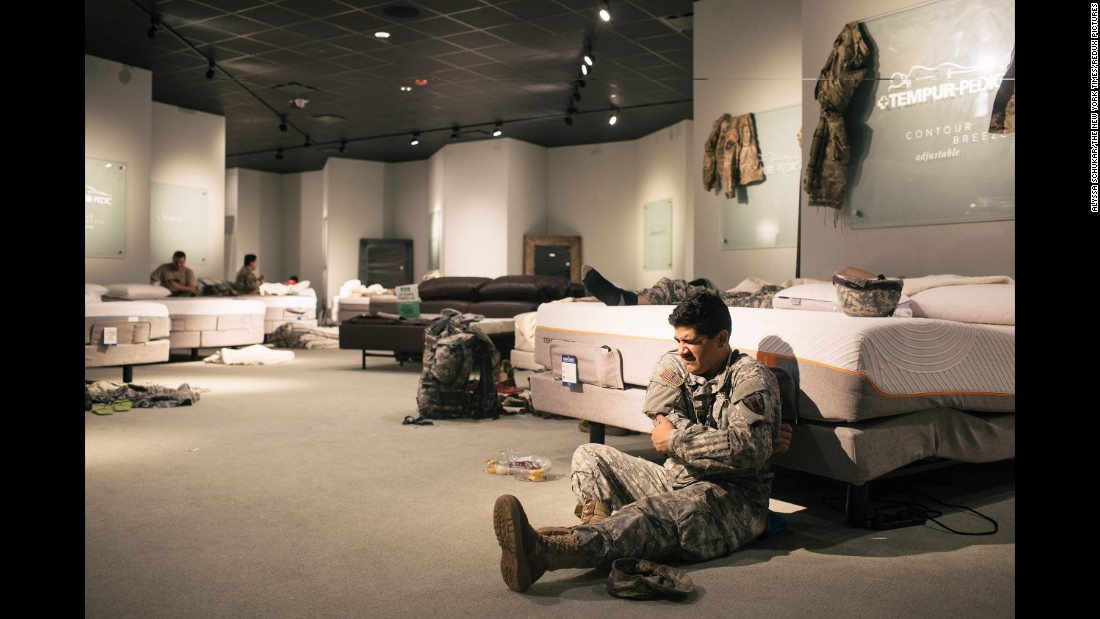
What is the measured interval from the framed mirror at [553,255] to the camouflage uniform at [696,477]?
11.9m

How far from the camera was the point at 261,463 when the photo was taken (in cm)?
386

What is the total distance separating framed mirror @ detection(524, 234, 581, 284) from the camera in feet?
47.7

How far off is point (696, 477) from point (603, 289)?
161 cm

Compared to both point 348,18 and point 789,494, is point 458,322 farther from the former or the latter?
point 348,18

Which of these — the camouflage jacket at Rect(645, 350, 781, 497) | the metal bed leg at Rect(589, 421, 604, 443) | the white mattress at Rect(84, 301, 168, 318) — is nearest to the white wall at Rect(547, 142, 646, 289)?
the white mattress at Rect(84, 301, 168, 318)

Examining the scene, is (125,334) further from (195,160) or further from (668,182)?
(668,182)

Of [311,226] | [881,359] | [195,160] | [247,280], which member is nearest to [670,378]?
[881,359]

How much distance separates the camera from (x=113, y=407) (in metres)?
5.48

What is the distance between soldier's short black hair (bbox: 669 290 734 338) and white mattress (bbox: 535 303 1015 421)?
35cm

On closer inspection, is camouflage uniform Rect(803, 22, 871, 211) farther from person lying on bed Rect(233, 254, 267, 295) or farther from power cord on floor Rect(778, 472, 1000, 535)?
person lying on bed Rect(233, 254, 267, 295)
